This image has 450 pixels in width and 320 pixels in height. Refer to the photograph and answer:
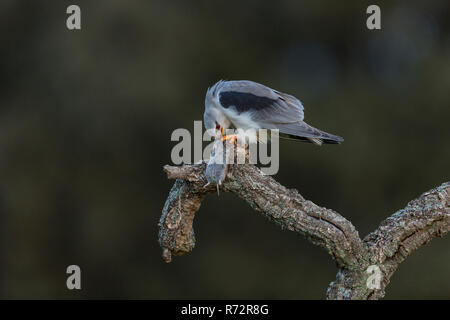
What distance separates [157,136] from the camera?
7.26m

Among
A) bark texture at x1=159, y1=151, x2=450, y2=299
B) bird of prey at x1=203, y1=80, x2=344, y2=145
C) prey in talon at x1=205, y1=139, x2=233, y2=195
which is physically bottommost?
bark texture at x1=159, y1=151, x2=450, y2=299

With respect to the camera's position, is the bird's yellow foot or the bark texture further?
the bird's yellow foot

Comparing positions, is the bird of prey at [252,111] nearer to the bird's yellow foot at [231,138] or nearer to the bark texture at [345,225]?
the bird's yellow foot at [231,138]

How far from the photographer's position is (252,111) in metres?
3.59

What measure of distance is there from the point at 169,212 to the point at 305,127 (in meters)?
1.01

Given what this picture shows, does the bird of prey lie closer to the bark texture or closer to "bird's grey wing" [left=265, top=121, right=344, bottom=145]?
"bird's grey wing" [left=265, top=121, right=344, bottom=145]

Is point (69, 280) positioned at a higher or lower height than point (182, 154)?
lower

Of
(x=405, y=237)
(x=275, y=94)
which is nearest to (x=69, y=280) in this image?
(x=275, y=94)

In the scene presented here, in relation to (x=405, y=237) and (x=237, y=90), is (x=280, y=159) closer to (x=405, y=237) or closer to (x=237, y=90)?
(x=237, y=90)

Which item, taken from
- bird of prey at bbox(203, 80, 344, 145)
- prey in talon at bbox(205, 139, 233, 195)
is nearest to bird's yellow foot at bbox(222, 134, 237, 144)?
prey in talon at bbox(205, 139, 233, 195)

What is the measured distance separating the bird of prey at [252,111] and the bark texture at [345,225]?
63 cm

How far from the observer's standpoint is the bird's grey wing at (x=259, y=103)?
3582 millimetres

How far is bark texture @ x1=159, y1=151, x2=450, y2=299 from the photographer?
2789 millimetres

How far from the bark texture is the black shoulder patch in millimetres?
681
